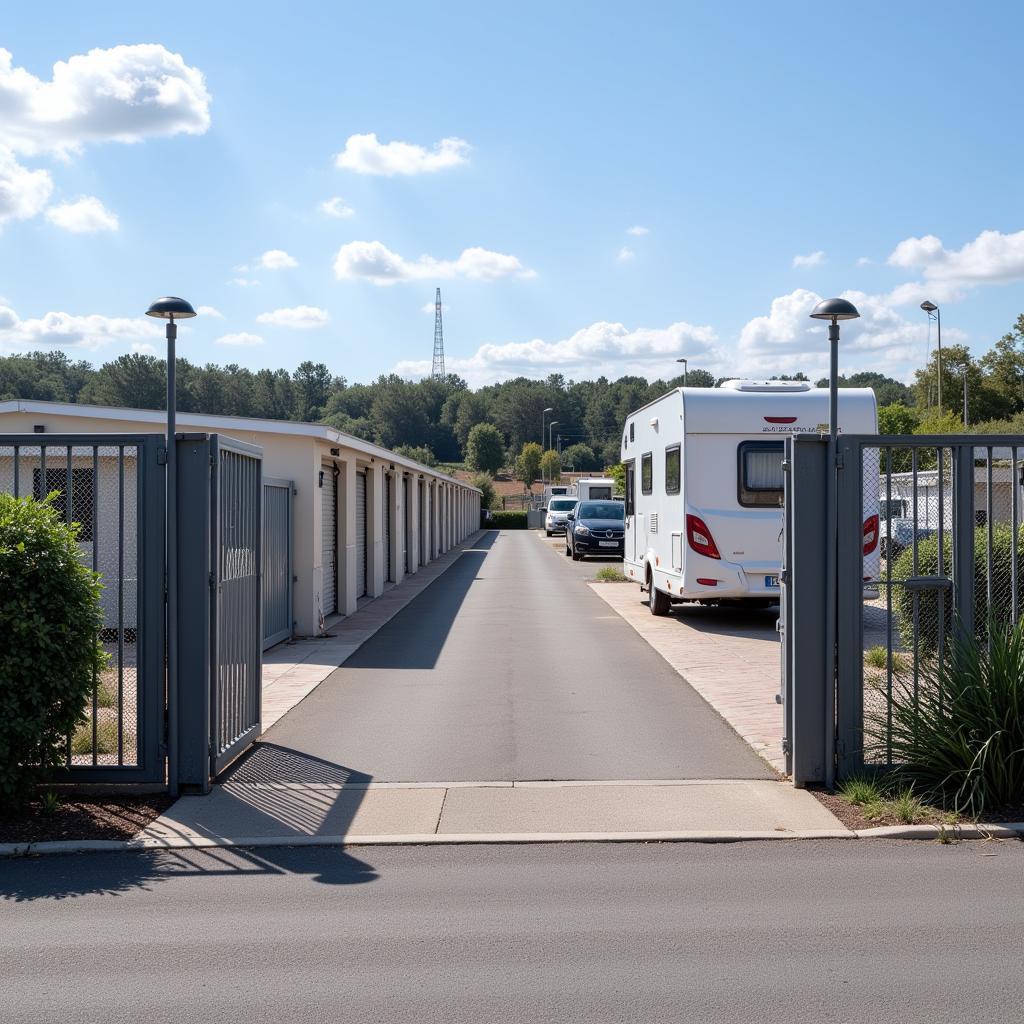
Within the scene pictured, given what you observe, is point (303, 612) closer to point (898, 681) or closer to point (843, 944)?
point (898, 681)

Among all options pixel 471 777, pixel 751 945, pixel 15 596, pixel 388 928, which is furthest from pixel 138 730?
pixel 751 945

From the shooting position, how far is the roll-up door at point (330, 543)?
55.7 ft

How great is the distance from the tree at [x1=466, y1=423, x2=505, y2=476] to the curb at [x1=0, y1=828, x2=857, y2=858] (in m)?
100

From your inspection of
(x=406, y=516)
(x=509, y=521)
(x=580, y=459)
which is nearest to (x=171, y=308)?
(x=406, y=516)

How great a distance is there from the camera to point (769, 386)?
1496cm

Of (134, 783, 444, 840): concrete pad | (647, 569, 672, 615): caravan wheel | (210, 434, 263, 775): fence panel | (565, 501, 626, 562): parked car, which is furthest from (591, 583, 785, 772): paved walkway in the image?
(565, 501, 626, 562): parked car

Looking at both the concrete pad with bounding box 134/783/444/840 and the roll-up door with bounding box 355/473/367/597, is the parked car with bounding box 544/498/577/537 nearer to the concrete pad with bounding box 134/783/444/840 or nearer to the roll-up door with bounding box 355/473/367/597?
the roll-up door with bounding box 355/473/367/597

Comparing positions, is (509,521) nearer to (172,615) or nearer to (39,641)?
(172,615)

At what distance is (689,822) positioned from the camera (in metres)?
6.48

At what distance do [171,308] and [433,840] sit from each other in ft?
13.9

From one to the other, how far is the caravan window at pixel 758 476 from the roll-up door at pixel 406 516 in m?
13.0

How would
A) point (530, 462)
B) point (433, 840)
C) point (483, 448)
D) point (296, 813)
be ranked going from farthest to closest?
point (483, 448)
point (530, 462)
point (296, 813)
point (433, 840)

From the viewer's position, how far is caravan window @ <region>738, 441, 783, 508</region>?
574 inches

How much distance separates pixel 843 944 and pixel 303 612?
36.8 feet
